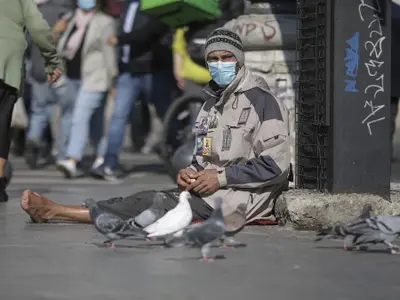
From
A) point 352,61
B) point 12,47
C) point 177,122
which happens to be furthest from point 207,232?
point 177,122

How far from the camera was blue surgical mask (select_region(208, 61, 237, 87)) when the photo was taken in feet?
23.4

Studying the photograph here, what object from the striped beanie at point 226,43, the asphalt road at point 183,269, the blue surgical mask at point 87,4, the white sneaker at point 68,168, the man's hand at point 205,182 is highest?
the blue surgical mask at point 87,4

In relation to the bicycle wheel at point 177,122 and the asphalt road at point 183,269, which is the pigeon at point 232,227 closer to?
the asphalt road at point 183,269

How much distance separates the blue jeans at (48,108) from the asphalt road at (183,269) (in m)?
5.27

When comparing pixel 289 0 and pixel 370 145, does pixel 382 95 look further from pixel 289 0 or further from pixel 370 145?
pixel 289 0

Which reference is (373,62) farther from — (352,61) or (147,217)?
(147,217)

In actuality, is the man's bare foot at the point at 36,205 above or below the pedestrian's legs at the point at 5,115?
below

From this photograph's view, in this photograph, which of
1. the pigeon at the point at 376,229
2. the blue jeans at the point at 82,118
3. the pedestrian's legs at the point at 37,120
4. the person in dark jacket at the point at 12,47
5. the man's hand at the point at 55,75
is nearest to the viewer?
the pigeon at the point at 376,229

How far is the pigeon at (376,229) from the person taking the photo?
5.90 meters

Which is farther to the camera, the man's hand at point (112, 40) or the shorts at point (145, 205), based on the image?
the man's hand at point (112, 40)

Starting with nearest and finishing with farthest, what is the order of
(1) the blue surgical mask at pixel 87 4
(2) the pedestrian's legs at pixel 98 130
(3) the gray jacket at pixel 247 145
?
(3) the gray jacket at pixel 247 145 < (1) the blue surgical mask at pixel 87 4 < (2) the pedestrian's legs at pixel 98 130

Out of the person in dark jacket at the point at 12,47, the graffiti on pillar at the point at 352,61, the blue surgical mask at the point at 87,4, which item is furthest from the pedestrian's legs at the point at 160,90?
the graffiti on pillar at the point at 352,61

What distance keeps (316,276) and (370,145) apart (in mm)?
1792

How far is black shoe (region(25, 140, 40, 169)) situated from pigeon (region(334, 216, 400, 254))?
25.2 ft
